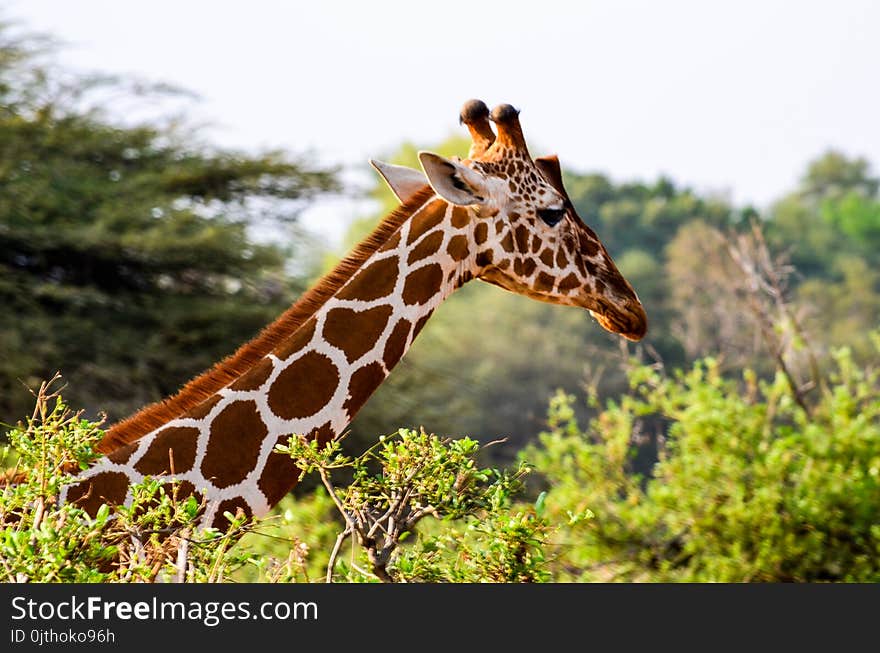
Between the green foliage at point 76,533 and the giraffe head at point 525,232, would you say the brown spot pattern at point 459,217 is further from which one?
the green foliage at point 76,533

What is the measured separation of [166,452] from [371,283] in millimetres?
682

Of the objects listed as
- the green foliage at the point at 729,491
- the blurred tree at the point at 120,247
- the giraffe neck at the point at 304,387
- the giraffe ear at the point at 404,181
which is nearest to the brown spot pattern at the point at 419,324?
the giraffe neck at the point at 304,387

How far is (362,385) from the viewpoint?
345 centimetres

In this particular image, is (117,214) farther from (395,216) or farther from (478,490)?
(478,490)

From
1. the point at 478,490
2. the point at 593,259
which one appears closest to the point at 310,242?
the point at 593,259

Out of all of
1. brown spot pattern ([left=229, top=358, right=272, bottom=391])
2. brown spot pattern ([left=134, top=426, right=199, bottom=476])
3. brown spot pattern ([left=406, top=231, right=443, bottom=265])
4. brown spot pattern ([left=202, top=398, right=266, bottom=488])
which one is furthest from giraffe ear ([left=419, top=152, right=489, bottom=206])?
brown spot pattern ([left=134, top=426, right=199, bottom=476])

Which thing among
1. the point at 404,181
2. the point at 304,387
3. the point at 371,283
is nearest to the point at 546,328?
the point at 404,181

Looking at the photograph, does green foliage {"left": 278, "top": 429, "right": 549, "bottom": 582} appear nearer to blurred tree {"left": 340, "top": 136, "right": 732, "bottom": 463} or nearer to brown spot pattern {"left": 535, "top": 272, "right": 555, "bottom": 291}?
brown spot pattern {"left": 535, "top": 272, "right": 555, "bottom": 291}

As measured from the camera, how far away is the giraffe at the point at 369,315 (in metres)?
3.21

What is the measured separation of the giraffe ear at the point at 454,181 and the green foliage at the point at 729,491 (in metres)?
3.92

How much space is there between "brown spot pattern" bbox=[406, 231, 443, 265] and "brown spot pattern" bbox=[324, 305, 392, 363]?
152 mm

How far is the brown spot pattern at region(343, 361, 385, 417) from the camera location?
343 cm

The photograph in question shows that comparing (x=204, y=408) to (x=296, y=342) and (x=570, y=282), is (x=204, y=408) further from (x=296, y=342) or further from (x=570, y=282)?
(x=570, y=282)
